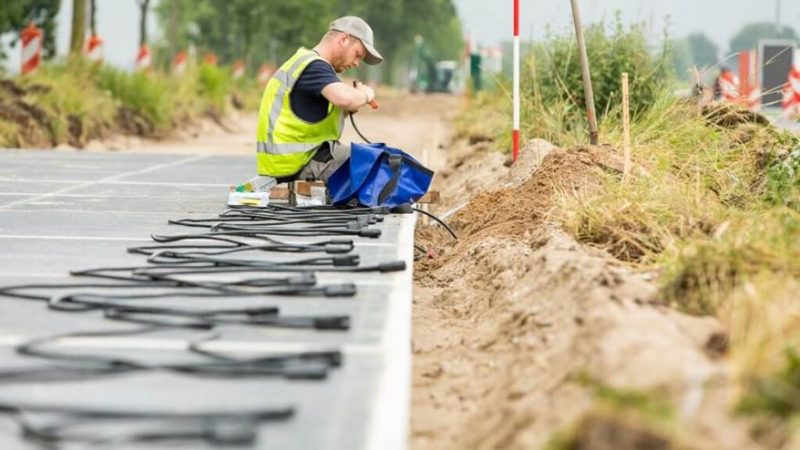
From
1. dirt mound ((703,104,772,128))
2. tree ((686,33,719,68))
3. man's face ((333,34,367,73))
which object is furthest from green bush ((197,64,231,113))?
man's face ((333,34,367,73))

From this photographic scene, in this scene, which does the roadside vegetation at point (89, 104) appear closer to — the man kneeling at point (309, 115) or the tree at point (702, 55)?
the tree at point (702, 55)

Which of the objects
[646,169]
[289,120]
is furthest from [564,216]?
[289,120]

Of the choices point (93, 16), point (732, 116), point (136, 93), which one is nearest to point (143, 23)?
point (93, 16)

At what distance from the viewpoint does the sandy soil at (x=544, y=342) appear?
3.94 metres

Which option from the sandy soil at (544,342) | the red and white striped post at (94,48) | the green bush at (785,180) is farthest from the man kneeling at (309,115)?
the red and white striped post at (94,48)

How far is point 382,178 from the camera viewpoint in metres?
9.44

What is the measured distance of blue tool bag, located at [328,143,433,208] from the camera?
9383 mm

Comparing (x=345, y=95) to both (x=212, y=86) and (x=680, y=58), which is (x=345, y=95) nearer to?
(x=680, y=58)

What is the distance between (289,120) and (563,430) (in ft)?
20.0

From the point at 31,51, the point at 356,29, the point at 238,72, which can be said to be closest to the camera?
the point at 356,29

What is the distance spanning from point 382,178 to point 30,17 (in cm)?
3145

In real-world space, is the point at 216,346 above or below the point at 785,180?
below

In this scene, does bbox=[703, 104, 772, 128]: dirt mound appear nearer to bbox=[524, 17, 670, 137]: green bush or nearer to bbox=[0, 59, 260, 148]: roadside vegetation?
bbox=[524, 17, 670, 137]: green bush

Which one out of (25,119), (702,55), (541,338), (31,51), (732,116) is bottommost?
(541,338)
